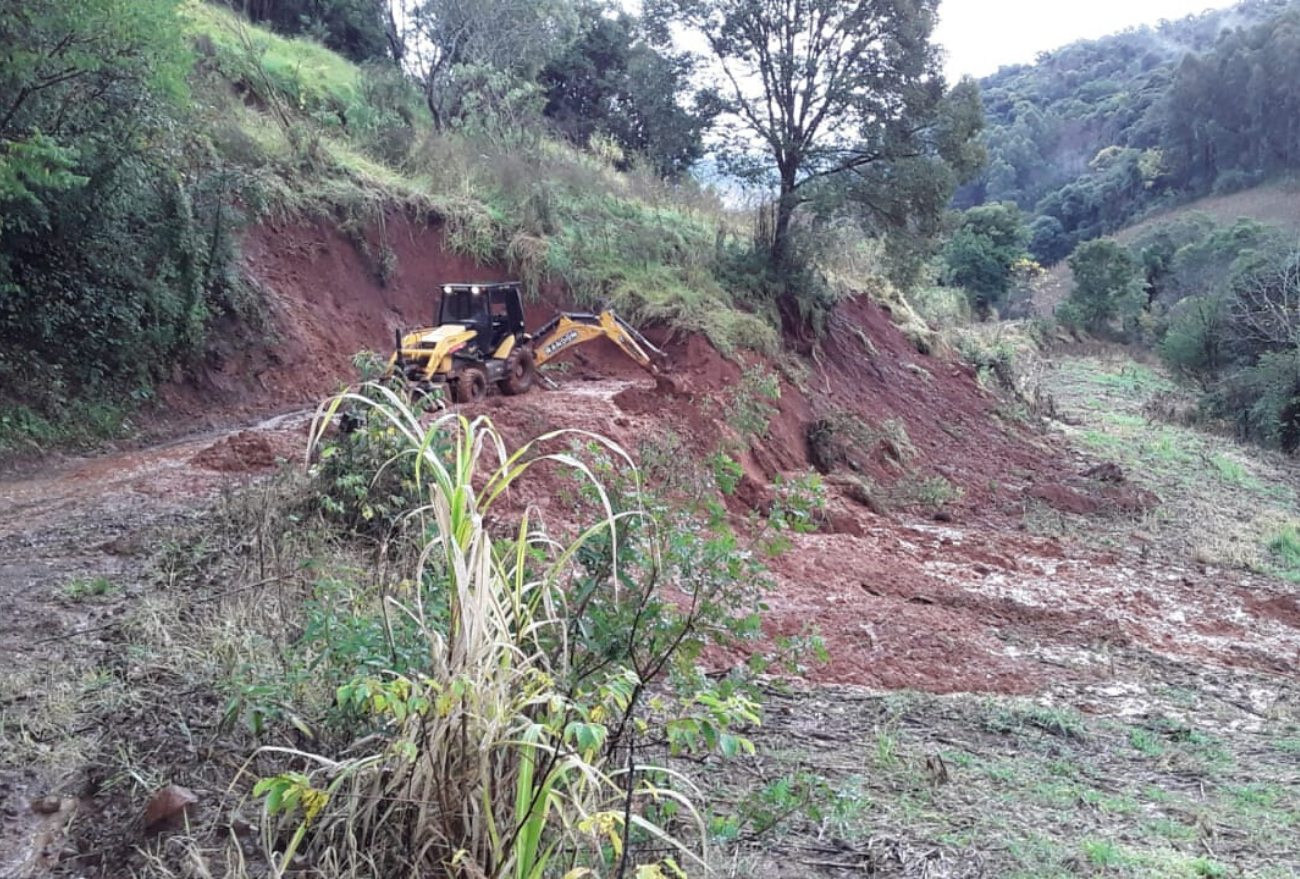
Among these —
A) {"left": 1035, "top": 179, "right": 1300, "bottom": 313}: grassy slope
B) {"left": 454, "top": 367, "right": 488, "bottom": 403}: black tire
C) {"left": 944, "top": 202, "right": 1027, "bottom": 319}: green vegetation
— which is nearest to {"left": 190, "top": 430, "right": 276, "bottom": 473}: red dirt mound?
{"left": 454, "top": 367, "right": 488, "bottom": 403}: black tire

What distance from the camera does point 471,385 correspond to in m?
12.0

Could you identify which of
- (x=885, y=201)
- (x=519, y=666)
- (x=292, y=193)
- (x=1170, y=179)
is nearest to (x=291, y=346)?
(x=292, y=193)

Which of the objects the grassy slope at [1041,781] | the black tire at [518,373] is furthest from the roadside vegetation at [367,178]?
the grassy slope at [1041,781]

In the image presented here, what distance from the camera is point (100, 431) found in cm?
1033

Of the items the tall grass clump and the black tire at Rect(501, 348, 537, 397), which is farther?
the black tire at Rect(501, 348, 537, 397)

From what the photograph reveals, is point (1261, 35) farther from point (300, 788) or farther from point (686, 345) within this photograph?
point (300, 788)

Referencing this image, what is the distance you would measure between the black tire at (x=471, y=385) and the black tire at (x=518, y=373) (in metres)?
0.57

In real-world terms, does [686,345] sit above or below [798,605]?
above

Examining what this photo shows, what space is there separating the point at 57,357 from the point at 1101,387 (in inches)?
1058

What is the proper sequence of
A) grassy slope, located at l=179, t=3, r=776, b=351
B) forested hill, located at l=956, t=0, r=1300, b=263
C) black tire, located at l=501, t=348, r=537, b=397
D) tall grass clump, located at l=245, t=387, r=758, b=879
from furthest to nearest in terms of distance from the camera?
1. forested hill, located at l=956, t=0, r=1300, b=263
2. grassy slope, located at l=179, t=3, r=776, b=351
3. black tire, located at l=501, t=348, r=537, b=397
4. tall grass clump, located at l=245, t=387, r=758, b=879

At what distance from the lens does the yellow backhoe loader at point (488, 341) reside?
38.4 ft

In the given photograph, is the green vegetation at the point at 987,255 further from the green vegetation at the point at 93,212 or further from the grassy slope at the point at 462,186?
the green vegetation at the point at 93,212

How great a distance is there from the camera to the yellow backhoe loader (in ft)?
38.4

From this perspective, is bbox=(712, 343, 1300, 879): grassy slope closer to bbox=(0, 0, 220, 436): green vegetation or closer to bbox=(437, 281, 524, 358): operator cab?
bbox=(0, 0, 220, 436): green vegetation
